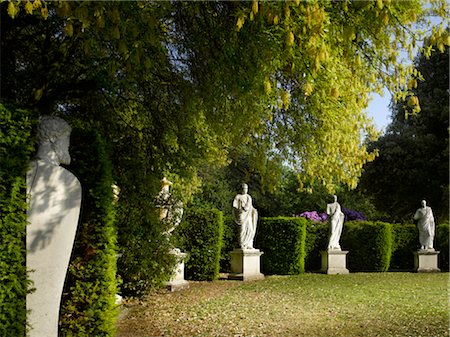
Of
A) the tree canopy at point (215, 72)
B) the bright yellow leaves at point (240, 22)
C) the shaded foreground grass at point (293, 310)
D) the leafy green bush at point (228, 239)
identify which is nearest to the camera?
the bright yellow leaves at point (240, 22)

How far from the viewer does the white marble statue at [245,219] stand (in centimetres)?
1408

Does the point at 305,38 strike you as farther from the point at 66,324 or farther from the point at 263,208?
the point at 263,208

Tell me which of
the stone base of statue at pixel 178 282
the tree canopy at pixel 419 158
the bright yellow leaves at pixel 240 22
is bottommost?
the stone base of statue at pixel 178 282

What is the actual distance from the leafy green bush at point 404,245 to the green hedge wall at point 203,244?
7.38 m

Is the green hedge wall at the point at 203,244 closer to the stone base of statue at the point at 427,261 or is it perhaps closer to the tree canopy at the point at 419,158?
the stone base of statue at the point at 427,261

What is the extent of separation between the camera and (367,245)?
16.8 metres


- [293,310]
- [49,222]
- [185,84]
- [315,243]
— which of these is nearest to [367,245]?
[315,243]

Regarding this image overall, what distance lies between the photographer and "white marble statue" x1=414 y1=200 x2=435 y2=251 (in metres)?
16.9

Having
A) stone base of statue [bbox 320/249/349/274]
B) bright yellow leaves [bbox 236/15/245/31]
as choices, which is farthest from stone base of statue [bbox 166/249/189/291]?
bright yellow leaves [bbox 236/15/245/31]

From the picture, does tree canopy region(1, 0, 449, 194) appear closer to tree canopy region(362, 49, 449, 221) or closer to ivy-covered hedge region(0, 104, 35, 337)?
ivy-covered hedge region(0, 104, 35, 337)

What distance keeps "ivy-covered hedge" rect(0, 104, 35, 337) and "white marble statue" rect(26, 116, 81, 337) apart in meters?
0.10

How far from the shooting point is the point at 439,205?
75.2 ft

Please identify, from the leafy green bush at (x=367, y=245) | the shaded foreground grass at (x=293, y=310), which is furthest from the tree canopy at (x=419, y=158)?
the shaded foreground grass at (x=293, y=310)

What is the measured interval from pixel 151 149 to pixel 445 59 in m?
20.4
